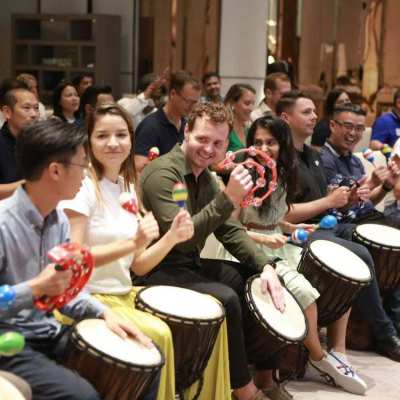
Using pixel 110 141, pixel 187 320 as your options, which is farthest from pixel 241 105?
pixel 187 320

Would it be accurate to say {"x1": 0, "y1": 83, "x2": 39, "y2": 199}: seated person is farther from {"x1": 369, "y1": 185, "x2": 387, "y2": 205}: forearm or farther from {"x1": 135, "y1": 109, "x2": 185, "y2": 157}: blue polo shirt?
{"x1": 369, "y1": 185, "x2": 387, "y2": 205}: forearm

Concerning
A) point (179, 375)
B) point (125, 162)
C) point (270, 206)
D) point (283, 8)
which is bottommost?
point (179, 375)

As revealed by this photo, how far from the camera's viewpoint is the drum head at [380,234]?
4.36 metres

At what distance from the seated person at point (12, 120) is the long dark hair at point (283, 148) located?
108 cm

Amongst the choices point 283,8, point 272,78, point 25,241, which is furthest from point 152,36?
point 25,241

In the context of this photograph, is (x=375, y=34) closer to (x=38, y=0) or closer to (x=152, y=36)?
(x=152, y=36)

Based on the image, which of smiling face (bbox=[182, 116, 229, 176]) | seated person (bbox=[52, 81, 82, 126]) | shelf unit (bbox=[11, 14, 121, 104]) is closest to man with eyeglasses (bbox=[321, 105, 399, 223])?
smiling face (bbox=[182, 116, 229, 176])

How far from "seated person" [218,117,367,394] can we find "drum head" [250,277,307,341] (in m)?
0.27

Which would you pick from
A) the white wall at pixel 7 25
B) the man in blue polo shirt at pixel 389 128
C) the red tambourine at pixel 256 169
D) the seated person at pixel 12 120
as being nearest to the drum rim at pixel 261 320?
the red tambourine at pixel 256 169

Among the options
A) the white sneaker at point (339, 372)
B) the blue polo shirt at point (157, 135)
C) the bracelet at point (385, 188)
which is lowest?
the white sneaker at point (339, 372)

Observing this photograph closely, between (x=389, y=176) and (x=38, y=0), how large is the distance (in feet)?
24.8

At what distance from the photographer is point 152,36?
10438 millimetres

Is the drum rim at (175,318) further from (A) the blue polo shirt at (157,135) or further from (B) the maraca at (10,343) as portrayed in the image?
(A) the blue polo shirt at (157,135)

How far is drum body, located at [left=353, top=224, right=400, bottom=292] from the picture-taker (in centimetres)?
435
